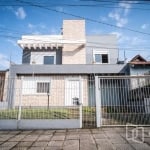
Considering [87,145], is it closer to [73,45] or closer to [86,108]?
[86,108]

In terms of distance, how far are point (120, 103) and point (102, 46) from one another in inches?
504

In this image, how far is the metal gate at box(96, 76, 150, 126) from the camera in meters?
6.80

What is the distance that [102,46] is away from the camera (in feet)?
61.9

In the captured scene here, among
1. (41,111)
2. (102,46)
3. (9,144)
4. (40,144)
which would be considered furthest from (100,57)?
(9,144)

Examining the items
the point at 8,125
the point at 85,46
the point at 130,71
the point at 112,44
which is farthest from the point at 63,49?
the point at 8,125

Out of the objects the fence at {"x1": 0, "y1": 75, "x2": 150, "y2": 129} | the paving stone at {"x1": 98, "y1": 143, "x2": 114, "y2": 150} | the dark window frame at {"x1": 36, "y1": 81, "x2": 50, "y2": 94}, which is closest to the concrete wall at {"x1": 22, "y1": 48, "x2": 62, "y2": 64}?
the dark window frame at {"x1": 36, "y1": 81, "x2": 50, "y2": 94}

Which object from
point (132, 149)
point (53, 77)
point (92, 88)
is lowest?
point (132, 149)

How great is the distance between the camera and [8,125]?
22.0ft

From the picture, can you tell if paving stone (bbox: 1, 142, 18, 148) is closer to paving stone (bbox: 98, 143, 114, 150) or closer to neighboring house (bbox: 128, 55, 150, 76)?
paving stone (bbox: 98, 143, 114, 150)

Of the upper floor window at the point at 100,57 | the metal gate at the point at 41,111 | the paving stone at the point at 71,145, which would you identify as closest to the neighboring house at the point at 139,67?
the upper floor window at the point at 100,57

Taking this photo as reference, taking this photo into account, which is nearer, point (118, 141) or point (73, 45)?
point (118, 141)

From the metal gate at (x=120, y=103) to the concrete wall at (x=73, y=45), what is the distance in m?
10.2

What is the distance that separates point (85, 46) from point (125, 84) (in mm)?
11452

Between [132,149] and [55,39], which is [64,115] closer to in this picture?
[132,149]
